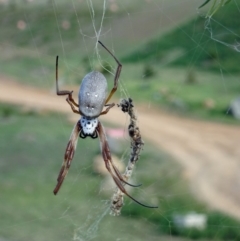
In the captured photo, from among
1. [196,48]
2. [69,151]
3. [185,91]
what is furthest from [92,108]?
[196,48]

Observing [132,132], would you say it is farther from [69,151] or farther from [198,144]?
[198,144]

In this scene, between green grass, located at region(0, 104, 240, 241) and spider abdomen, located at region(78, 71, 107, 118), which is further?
green grass, located at region(0, 104, 240, 241)

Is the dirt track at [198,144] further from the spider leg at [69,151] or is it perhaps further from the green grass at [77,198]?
the spider leg at [69,151]

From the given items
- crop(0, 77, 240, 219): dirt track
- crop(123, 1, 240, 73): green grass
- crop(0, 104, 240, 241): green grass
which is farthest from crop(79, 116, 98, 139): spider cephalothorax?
crop(123, 1, 240, 73): green grass

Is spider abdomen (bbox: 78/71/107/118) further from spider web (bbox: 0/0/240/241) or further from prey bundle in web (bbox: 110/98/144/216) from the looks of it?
spider web (bbox: 0/0/240/241)

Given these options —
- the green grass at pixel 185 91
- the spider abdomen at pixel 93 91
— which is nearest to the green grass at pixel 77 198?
the green grass at pixel 185 91

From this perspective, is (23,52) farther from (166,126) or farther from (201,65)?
(166,126)

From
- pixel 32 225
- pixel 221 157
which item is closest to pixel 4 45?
pixel 221 157

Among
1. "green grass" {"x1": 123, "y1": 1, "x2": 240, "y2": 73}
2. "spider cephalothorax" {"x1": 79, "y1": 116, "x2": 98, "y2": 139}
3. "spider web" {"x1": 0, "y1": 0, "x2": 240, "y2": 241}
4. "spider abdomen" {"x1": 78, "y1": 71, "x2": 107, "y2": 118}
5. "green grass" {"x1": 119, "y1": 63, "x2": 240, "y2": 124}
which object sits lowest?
"spider abdomen" {"x1": 78, "y1": 71, "x2": 107, "y2": 118}
